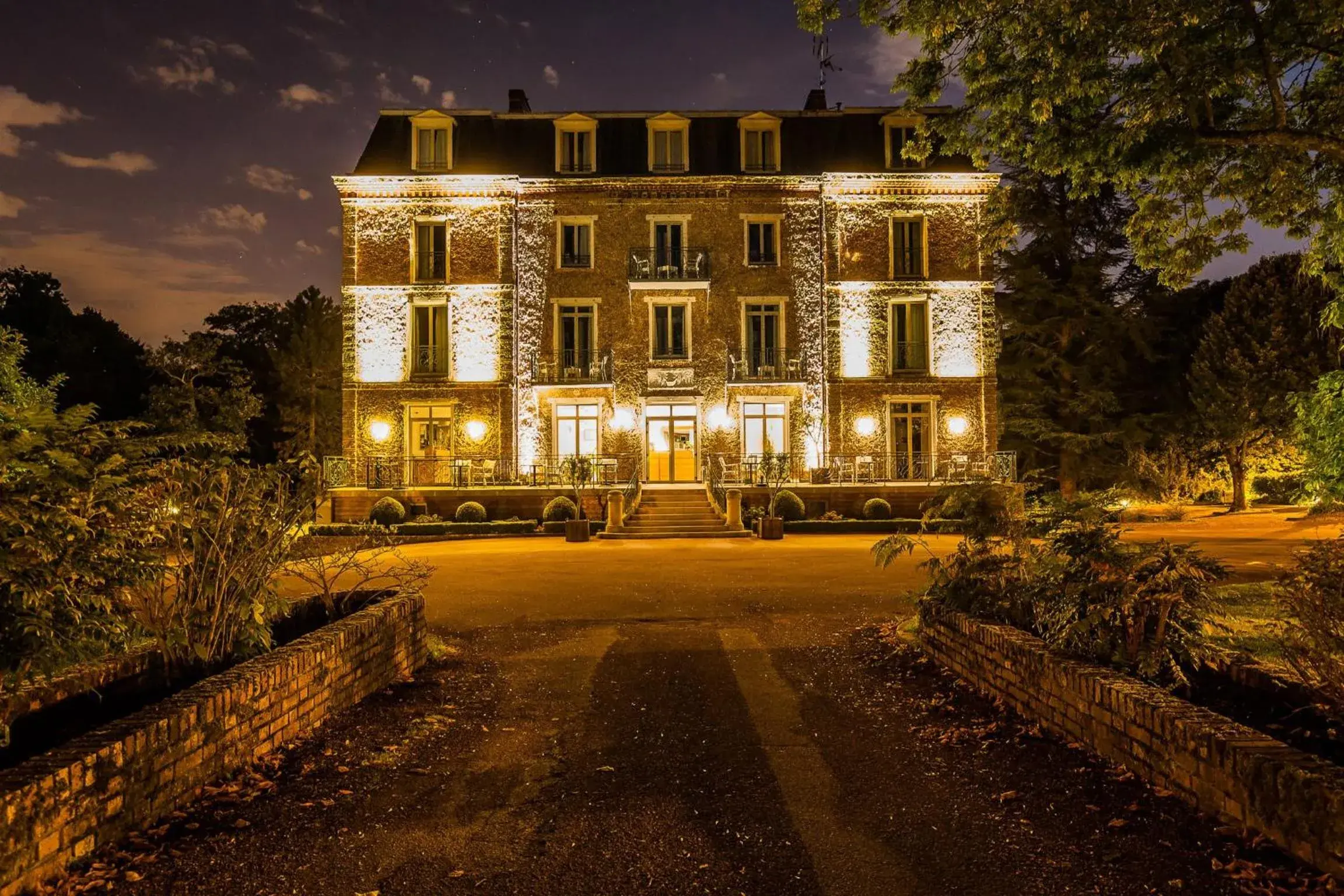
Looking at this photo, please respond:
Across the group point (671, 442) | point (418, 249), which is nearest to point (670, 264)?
point (671, 442)

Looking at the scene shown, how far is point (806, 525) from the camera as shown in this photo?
22.4 m

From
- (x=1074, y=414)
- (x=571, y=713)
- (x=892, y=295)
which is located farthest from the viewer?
(x=1074, y=414)

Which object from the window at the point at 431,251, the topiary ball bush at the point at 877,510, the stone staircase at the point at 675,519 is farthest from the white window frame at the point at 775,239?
the window at the point at 431,251

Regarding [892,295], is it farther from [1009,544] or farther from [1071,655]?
[1071,655]

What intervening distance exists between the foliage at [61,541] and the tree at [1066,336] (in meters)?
31.9

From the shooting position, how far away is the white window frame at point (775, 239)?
27.9m

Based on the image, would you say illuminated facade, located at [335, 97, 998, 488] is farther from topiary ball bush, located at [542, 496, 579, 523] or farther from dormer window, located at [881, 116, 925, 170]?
topiary ball bush, located at [542, 496, 579, 523]

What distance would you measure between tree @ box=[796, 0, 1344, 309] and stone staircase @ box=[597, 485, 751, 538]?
468 inches

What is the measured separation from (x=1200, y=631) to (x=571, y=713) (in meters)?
4.30

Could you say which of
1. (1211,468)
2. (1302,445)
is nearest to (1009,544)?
(1302,445)

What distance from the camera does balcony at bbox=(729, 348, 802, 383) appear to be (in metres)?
27.4

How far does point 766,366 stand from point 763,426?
6.62 feet

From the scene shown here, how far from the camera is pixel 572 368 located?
27547 millimetres

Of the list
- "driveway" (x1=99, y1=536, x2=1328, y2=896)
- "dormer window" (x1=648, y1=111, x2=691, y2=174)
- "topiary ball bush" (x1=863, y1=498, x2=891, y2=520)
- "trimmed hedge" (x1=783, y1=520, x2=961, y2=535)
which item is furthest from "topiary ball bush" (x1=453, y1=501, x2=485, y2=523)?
"driveway" (x1=99, y1=536, x2=1328, y2=896)
